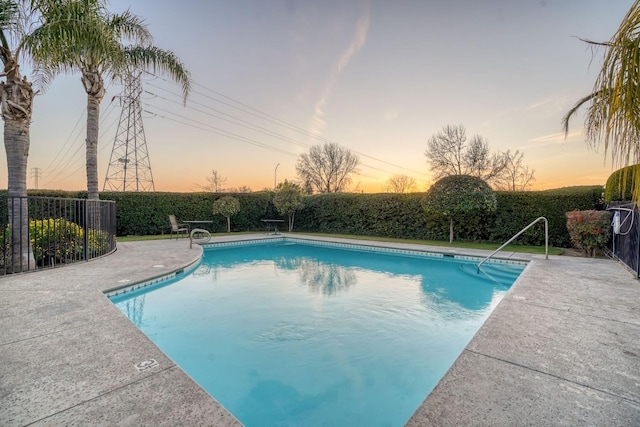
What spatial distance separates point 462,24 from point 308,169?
24.3 meters

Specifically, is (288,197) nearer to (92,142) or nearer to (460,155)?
(92,142)

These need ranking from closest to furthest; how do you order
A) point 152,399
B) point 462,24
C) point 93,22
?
point 152,399 < point 93,22 < point 462,24

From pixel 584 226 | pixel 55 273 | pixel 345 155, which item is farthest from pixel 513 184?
pixel 55 273

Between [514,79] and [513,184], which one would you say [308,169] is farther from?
[514,79]

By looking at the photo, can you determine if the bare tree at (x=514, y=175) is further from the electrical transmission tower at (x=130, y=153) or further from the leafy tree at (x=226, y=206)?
the electrical transmission tower at (x=130, y=153)

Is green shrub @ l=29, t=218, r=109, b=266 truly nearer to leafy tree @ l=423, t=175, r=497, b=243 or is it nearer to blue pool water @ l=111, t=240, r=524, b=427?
blue pool water @ l=111, t=240, r=524, b=427

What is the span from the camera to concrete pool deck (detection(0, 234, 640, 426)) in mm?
1845

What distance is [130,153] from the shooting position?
75.3 ft

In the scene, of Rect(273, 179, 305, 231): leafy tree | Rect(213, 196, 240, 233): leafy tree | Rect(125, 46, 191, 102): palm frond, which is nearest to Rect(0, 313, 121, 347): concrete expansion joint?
Rect(125, 46, 191, 102): palm frond

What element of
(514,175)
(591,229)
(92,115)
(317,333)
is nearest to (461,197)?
(591,229)

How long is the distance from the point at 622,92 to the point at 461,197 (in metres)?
10.3

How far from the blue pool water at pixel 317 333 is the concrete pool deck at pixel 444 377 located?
2.05 feet

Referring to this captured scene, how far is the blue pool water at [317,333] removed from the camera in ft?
8.78

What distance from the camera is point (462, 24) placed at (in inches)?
366
